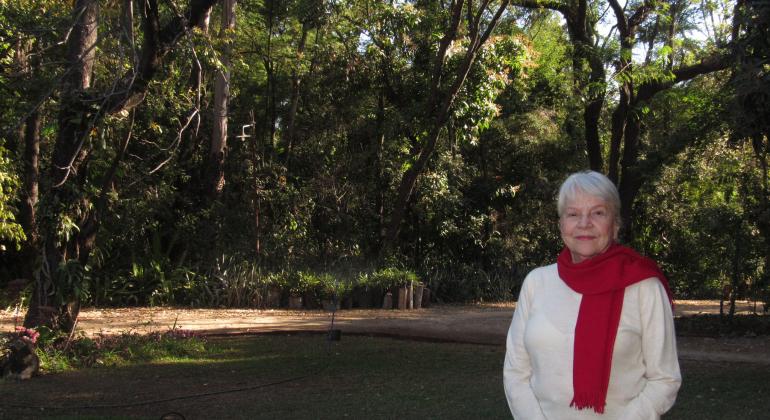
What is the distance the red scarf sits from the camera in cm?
236

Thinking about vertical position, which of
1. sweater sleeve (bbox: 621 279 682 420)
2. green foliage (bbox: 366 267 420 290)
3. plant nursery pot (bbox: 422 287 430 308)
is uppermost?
sweater sleeve (bbox: 621 279 682 420)

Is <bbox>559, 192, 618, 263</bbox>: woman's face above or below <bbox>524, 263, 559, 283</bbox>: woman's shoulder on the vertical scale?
above

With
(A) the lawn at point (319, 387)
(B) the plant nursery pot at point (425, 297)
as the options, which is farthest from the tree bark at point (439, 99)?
(A) the lawn at point (319, 387)

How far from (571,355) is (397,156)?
49.7 ft

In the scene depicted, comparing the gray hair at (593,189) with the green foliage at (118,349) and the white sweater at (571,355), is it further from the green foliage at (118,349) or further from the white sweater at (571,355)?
the green foliage at (118,349)

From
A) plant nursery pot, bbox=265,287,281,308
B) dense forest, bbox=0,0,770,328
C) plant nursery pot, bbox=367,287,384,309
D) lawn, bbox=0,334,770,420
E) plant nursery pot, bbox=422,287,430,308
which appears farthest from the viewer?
plant nursery pot, bbox=422,287,430,308

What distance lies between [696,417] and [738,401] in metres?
0.91

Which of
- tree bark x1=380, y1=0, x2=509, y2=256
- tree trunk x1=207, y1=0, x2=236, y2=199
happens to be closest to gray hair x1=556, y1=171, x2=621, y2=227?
tree bark x1=380, y1=0, x2=509, y2=256

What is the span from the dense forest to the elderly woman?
870cm

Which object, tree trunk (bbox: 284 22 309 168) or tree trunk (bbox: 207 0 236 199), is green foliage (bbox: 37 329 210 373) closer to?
tree trunk (bbox: 207 0 236 199)

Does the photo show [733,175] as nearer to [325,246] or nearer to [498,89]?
[498,89]

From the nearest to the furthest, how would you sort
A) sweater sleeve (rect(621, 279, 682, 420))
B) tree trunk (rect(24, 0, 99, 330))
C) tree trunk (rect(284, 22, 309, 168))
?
sweater sleeve (rect(621, 279, 682, 420)) < tree trunk (rect(24, 0, 99, 330)) < tree trunk (rect(284, 22, 309, 168))

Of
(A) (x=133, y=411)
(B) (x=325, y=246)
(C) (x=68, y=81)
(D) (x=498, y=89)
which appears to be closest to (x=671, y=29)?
(D) (x=498, y=89)

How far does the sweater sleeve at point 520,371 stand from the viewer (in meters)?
2.53
